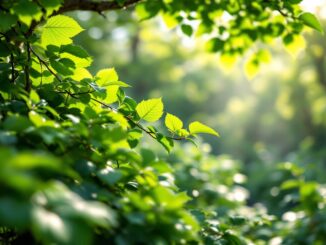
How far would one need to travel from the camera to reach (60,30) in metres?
1.46

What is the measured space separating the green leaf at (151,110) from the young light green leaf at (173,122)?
1.3 inches

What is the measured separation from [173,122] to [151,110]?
0.09 meters

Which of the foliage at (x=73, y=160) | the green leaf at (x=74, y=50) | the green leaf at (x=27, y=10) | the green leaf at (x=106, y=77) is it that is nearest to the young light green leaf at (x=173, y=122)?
the foliage at (x=73, y=160)

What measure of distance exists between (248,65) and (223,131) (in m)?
15.6

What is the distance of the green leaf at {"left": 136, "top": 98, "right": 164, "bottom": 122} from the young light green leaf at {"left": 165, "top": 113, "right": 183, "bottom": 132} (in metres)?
0.03

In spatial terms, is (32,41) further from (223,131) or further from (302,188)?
(223,131)

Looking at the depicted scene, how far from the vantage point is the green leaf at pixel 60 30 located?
145 cm

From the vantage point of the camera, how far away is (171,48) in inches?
828

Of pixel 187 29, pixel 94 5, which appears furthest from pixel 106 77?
pixel 187 29

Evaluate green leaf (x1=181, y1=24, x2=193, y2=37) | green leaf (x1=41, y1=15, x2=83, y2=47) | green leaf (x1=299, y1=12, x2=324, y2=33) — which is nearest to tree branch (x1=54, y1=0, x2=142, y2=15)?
green leaf (x1=181, y1=24, x2=193, y2=37)

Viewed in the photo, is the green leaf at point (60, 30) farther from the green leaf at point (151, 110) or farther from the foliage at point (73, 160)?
the green leaf at point (151, 110)

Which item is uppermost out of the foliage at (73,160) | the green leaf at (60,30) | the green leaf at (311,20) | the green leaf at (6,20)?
the green leaf at (311,20)

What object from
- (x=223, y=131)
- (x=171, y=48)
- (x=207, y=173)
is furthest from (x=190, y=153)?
(x=171, y=48)

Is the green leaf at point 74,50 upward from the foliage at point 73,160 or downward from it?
upward
